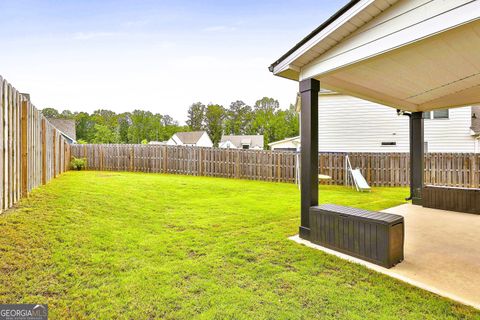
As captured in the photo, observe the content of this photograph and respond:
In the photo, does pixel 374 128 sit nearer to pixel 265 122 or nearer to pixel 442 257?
pixel 442 257

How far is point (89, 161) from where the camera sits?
1500cm

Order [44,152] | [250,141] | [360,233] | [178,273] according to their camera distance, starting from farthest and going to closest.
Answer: [250,141]
[44,152]
[360,233]
[178,273]

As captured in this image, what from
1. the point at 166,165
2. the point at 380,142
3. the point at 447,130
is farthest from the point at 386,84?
the point at 166,165

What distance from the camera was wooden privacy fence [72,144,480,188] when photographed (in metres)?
10.1

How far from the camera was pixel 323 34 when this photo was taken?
336cm

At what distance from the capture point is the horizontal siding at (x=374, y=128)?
1159cm

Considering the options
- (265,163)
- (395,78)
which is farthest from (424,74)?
(265,163)

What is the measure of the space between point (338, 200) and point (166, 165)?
975 centimetres

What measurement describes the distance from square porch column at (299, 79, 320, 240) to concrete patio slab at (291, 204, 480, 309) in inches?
18.6

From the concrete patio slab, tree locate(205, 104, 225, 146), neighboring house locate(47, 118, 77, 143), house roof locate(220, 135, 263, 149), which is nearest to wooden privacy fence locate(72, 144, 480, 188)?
the concrete patio slab

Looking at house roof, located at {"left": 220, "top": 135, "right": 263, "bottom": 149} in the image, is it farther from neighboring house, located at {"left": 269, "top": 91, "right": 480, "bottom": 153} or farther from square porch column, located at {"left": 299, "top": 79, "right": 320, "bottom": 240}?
square porch column, located at {"left": 299, "top": 79, "right": 320, "bottom": 240}

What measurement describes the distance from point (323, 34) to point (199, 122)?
52.1m

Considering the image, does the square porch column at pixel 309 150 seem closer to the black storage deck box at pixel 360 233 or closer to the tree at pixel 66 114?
the black storage deck box at pixel 360 233

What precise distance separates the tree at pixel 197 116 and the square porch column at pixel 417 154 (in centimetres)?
4900
